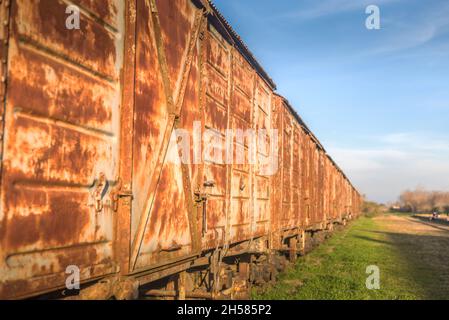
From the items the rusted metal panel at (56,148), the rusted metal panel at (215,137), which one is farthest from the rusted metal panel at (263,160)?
the rusted metal panel at (56,148)

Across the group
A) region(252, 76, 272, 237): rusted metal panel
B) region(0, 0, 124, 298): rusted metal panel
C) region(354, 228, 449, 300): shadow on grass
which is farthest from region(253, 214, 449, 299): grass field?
region(0, 0, 124, 298): rusted metal panel

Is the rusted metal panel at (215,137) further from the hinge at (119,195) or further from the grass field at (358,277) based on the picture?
the grass field at (358,277)

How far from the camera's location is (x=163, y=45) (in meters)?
4.15

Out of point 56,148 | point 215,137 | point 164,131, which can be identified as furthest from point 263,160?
point 56,148

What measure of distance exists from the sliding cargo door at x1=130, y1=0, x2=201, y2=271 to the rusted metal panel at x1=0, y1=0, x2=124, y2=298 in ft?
1.20

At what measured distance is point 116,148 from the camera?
3348 millimetres

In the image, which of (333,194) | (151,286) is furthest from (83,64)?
(333,194)

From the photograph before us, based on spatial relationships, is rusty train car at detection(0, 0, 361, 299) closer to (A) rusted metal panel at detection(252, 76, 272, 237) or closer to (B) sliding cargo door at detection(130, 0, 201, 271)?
(B) sliding cargo door at detection(130, 0, 201, 271)

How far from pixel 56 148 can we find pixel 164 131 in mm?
1584

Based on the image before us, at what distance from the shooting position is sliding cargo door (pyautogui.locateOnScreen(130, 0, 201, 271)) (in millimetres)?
3697

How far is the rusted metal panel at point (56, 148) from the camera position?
2.38 metres
